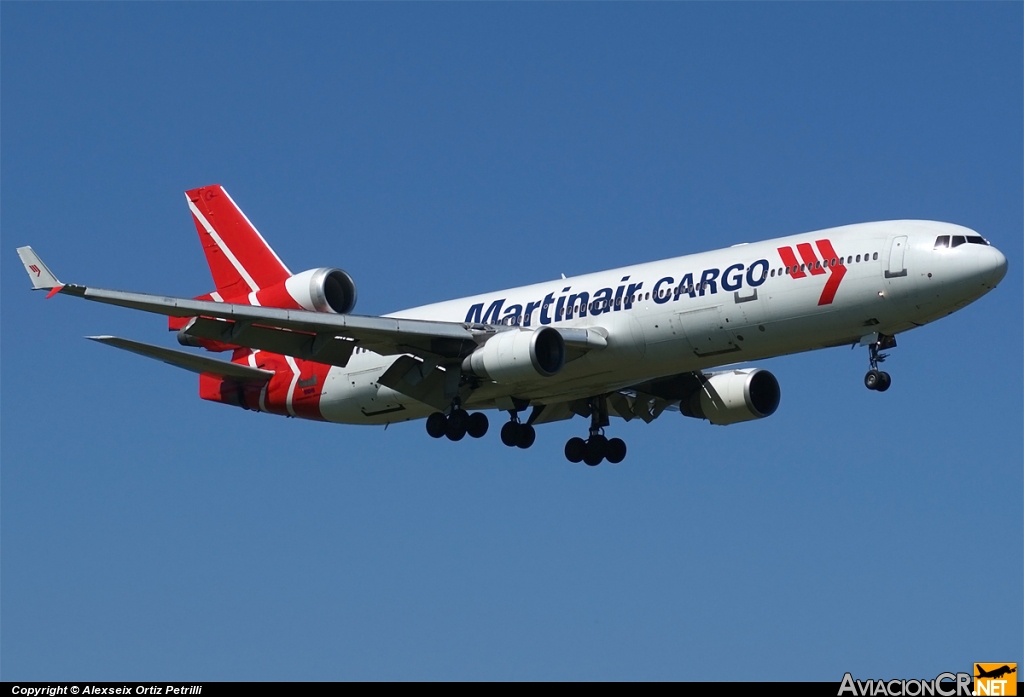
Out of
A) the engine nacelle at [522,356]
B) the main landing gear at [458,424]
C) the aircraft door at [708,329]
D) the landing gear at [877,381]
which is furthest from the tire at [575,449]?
the landing gear at [877,381]

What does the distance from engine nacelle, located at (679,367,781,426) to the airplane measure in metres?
0.04

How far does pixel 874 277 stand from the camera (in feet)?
129

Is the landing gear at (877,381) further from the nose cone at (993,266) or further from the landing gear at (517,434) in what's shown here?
the landing gear at (517,434)

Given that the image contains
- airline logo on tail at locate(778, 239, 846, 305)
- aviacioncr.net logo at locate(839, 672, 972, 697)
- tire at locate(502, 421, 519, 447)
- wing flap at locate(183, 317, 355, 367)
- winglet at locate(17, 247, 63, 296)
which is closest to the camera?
aviacioncr.net logo at locate(839, 672, 972, 697)

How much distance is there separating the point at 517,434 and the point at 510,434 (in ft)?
0.68

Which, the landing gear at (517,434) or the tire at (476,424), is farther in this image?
the landing gear at (517,434)

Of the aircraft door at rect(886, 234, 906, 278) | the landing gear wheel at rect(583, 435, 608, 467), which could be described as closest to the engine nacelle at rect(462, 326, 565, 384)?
the landing gear wheel at rect(583, 435, 608, 467)

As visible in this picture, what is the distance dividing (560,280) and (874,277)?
30.7ft

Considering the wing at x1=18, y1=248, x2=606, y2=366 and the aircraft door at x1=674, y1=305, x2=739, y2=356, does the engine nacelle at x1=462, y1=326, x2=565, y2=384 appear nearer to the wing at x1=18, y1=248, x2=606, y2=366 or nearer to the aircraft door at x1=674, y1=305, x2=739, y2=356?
the wing at x1=18, y1=248, x2=606, y2=366

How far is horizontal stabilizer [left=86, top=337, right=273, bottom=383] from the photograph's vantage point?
4384 centimetres

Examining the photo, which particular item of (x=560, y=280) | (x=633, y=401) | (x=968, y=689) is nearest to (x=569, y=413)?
(x=633, y=401)

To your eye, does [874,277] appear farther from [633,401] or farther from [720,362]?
[633,401]

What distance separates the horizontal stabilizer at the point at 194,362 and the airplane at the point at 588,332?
0.19 ft

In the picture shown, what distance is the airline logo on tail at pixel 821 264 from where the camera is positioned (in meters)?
39.6
